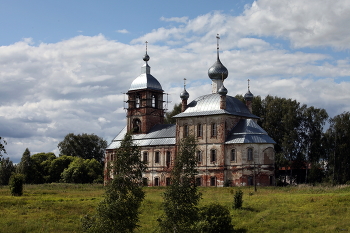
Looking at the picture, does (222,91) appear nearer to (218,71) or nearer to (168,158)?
(218,71)

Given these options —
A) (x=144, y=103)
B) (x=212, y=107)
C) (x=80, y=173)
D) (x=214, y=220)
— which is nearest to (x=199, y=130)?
(x=212, y=107)

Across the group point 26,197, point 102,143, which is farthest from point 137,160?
point 102,143

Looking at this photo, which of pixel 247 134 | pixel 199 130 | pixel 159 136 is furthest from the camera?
Result: pixel 159 136

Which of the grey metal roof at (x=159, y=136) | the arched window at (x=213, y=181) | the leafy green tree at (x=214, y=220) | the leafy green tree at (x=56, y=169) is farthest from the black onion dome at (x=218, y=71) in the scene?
the leafy green tree at (x=214, y=220)

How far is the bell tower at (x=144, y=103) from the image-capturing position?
195 ft

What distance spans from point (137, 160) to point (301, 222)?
1081 cm

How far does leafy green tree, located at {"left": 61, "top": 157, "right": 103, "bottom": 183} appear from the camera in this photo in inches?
2601

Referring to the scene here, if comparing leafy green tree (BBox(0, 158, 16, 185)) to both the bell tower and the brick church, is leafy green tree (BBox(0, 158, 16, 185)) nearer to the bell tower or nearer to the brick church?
the brick church

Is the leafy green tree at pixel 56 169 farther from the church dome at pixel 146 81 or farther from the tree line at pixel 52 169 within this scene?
the church dome at pixel 146 81

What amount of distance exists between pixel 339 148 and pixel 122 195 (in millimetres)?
33751

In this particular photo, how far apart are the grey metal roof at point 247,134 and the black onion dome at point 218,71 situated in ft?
21.1

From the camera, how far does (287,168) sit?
57.0m

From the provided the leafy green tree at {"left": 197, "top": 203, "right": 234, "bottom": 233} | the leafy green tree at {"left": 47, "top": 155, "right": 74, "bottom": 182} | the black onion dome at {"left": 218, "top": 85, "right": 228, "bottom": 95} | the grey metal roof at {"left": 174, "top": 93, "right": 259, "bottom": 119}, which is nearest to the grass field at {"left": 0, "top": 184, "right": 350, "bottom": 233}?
the leafy green tree at {"left": 197, "top": 203, "right": 234, "bottom": 233}

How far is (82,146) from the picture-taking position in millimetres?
84375
